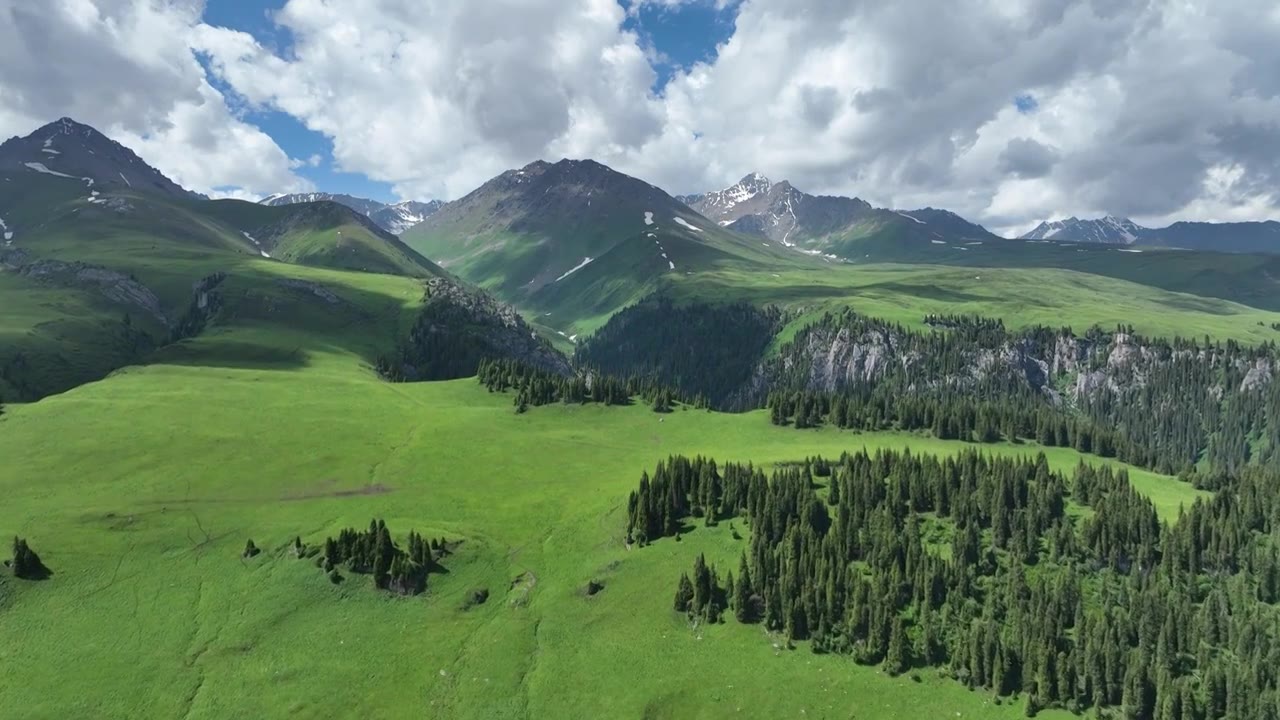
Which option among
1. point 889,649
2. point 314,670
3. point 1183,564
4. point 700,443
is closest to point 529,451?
point 700,443

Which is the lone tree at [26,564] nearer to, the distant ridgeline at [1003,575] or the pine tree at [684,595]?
the distant ridgeline at [1003,575]

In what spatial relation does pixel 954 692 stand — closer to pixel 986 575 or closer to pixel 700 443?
pixel 986 575

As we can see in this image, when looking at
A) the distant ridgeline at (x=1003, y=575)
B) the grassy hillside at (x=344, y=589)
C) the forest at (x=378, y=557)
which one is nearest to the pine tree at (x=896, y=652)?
the distant ridgeline at (x=1003, y=575)

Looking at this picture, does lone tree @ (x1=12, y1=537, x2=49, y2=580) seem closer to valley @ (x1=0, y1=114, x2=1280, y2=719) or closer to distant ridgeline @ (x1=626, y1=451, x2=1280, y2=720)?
valley @ (x1=0, y1=114, x2=1280, y2=719)

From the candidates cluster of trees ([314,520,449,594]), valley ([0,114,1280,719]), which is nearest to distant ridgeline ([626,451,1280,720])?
valley ([0,114,1280,719])

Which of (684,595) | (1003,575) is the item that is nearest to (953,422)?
(1003,575)
